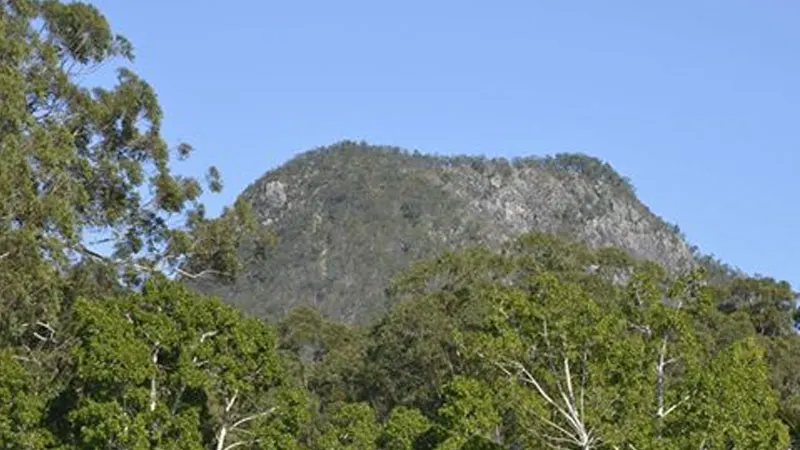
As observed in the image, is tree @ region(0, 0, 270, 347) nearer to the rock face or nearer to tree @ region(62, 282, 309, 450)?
tree @ region(62, 282, 309, 450)

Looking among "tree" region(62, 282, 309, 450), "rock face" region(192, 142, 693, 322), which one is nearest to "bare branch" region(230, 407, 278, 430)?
"tree" region(62, 282, 309, 450)

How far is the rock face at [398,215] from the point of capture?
411ft

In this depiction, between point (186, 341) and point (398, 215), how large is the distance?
109 metres

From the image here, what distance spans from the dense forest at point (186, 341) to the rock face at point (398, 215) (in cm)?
7671

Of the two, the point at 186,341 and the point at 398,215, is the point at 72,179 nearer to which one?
the point at 186,341

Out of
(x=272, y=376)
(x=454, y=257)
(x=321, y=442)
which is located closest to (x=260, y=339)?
(x=272, y=376)

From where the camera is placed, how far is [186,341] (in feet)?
90.0

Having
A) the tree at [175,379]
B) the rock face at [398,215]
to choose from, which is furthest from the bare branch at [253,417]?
the rock face at [398,215]

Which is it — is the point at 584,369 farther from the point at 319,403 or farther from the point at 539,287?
the point at 319,403

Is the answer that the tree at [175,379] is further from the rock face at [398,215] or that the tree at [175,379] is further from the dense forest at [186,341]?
the rock face at [398,215]

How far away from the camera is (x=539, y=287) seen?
92.0 ft

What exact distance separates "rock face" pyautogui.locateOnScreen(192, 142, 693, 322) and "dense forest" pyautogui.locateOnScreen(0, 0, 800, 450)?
252ft

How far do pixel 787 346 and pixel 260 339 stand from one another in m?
29.0

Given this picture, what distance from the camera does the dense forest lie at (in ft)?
84.7
